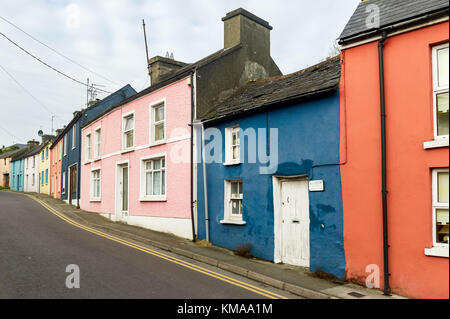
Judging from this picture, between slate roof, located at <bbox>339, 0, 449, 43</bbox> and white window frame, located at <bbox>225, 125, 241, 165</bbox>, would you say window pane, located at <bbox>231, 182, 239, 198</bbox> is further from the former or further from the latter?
slate roof, located at <bbox>339, 0, 449, 43</bbox>

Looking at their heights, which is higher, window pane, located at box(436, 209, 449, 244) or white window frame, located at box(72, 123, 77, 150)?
white window frame, located at box(72, 123, 77, 150)

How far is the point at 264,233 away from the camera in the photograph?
10.5 m

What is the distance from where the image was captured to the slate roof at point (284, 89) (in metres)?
9.59

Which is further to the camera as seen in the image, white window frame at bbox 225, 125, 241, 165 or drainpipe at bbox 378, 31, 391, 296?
white window frame at bbox 225, 125, 241, 165

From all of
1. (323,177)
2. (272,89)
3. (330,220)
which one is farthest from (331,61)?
(330,220)

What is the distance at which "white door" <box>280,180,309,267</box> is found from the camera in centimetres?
973

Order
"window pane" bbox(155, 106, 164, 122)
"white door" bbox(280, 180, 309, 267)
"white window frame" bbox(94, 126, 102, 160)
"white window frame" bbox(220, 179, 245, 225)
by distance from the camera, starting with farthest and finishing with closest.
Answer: "white window frame" bbox(94, 126, 102, 160), "window pane" bbox(155, 106, 164, 122), "white window frame" bbox(220, 179, 245, 225), "white door" bbox(280, 180, 309, 267)

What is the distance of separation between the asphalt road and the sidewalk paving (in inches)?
20.9

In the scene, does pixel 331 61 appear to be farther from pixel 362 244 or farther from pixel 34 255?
pixel 34 255

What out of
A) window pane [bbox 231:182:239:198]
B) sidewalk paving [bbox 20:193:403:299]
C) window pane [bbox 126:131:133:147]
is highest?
window pane [bbox 126:131:133:147]

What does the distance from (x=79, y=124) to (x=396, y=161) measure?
2253 centimetres

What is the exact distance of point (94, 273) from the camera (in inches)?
319

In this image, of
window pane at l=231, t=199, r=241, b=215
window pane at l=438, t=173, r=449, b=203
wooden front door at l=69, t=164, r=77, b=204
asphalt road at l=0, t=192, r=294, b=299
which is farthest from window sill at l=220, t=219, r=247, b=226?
wooden front door at l=69, t=164, r=77, b=204
